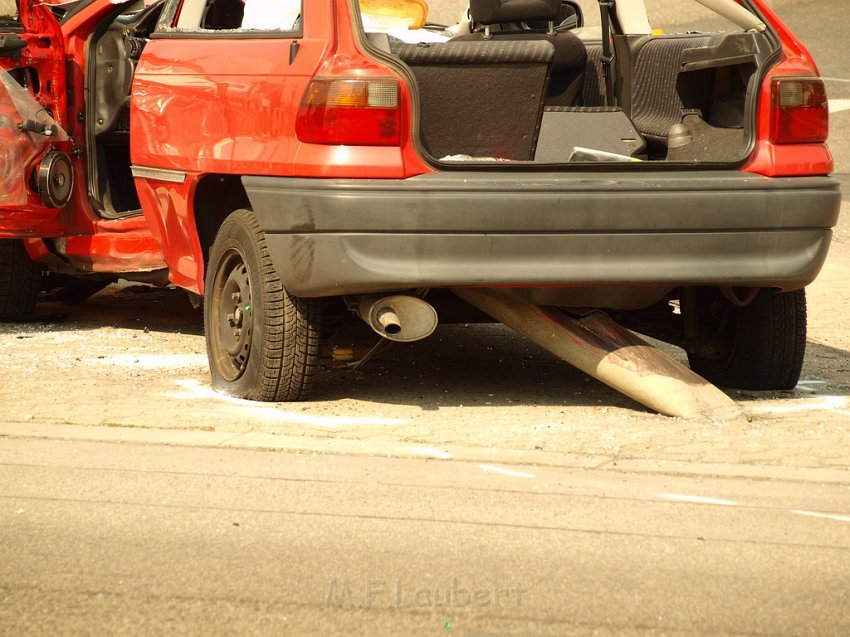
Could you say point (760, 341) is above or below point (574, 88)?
below

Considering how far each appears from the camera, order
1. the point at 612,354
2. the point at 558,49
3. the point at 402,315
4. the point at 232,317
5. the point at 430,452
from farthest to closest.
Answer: the point at 558,49 < the point at 232,317 < the point at 612,354 < the point at 402,315 < the point at 430,452

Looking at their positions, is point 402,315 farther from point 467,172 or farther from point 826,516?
point 826,516

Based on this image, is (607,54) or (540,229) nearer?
(540,229)

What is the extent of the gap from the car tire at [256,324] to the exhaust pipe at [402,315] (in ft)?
0.96

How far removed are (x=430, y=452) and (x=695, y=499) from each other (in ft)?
3.26

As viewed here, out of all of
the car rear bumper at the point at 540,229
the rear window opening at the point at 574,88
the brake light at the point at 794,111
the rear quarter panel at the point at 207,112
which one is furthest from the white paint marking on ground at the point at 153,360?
the brake light at the point at 794,111

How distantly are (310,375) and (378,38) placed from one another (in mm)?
1352

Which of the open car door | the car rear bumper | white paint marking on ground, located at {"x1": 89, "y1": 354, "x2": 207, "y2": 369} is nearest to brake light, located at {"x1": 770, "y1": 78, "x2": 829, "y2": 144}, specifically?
the car rear bumper

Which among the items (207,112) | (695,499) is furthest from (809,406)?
(207,112)

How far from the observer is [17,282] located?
8008mm

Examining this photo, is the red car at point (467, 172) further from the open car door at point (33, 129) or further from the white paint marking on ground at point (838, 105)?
the white paint marking on ground at point (838, 105)

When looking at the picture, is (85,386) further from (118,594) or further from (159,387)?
(118,594)

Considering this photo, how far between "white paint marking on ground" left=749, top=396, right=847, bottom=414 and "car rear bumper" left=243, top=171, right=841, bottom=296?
0.64m

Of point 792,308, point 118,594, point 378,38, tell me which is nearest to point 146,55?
point 378,38
